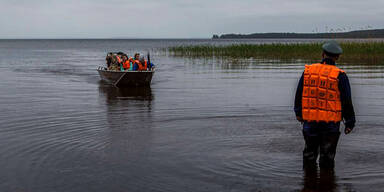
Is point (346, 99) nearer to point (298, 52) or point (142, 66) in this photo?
point (142, 66)

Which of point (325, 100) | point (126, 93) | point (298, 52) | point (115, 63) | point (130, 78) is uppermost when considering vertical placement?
point (325, 100)

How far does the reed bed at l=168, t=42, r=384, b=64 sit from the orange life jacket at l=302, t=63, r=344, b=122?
2968 cm

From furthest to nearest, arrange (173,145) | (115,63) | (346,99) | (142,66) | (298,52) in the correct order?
(298,52) < (115,63) < (142,66) < (173,145) < (346,99)

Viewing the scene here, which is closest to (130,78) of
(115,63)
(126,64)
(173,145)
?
(126,64)

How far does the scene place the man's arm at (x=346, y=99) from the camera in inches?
240

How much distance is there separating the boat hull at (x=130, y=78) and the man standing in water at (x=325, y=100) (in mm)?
13912

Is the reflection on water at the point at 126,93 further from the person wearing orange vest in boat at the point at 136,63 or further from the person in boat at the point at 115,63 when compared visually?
the person wearing orange vest in boat at the point at 136,63

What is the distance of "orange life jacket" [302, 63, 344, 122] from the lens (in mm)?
6117

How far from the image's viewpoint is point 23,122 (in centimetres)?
1129

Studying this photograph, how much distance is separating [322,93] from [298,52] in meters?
38.0

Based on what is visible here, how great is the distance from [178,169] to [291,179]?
1625mm

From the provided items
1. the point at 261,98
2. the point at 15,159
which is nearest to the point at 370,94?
the point at 261,98

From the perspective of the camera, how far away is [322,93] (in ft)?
20.4

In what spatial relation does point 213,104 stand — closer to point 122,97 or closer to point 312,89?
point 122,97
